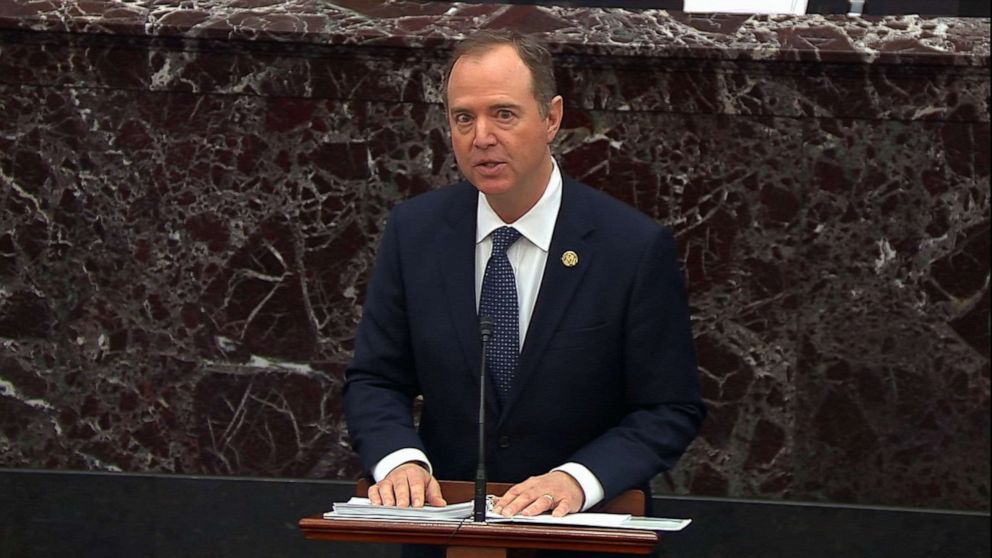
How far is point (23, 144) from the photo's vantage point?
5.14 metres

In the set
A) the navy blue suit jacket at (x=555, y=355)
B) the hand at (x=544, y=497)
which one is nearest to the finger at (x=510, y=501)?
the hand at (x=544, y=497)

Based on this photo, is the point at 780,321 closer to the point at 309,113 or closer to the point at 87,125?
the point at 309,113

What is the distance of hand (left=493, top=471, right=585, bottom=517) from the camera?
10.7 ft

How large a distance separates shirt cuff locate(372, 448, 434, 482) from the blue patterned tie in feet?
0.83

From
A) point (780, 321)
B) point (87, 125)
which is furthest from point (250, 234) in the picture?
point (780, 321)

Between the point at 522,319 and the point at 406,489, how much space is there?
53 cm

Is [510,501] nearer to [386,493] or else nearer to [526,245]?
[386,493]

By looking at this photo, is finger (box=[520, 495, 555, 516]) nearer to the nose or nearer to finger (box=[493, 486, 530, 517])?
finger (box=[493, 486, 530, 517])

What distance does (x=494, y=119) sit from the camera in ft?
11.9

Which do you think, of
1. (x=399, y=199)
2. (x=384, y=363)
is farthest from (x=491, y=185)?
(x=399, y=199)

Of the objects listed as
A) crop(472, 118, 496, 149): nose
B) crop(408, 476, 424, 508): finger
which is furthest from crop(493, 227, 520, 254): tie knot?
crop(408, 476, 424, 508): finger

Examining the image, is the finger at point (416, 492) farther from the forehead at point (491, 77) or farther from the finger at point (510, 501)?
the forehead at point (491, 77)

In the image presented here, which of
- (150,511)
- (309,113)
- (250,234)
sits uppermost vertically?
(309,113)

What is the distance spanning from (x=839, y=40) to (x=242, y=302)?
1.83m
